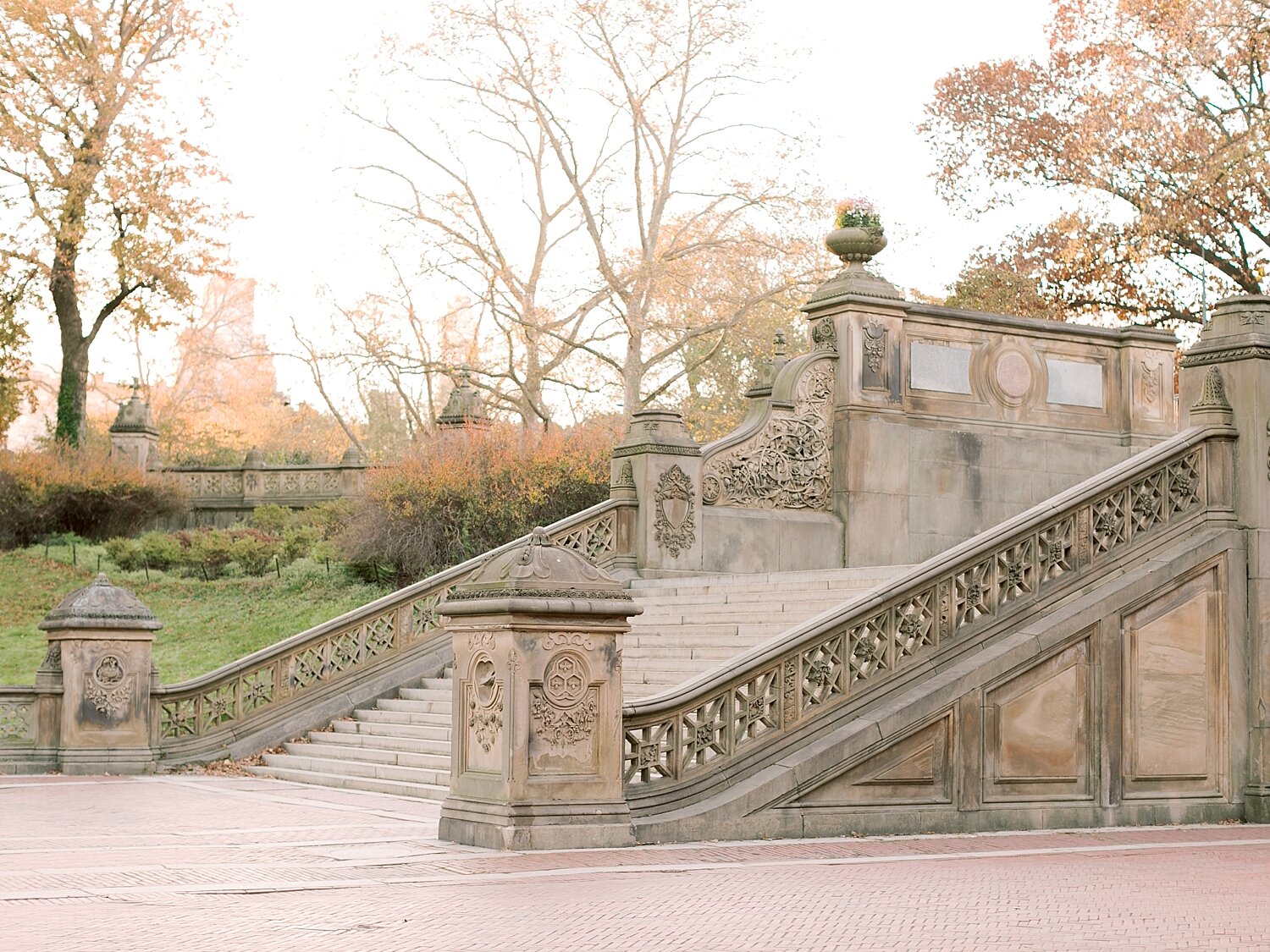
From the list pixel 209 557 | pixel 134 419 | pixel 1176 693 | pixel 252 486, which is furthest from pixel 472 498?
pixel 134 419

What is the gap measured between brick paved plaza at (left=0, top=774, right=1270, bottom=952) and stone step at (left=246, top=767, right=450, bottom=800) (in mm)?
1772

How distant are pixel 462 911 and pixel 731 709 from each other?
13.2 ft

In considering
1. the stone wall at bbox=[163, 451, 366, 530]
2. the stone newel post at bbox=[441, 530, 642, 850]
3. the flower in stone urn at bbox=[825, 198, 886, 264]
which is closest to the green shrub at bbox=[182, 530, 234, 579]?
the stone wall at bbox=[163, 451, 366, 530]

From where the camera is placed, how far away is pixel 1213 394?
1473 cm

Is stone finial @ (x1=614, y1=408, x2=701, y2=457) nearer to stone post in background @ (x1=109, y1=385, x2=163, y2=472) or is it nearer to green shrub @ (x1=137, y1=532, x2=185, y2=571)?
green shrub @ (x1=137, y1=532, x2=185, y2=571)

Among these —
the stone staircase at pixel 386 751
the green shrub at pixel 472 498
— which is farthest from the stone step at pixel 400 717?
the green shrub at pixel 472 498

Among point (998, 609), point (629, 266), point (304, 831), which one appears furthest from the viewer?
point (629, 266)

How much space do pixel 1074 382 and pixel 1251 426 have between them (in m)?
8.40

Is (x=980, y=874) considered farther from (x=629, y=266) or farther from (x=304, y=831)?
(x=629, y=266)

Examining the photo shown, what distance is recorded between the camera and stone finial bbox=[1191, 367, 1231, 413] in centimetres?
1469

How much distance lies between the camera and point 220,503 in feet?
136

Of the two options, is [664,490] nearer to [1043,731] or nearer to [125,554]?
[1043,731]

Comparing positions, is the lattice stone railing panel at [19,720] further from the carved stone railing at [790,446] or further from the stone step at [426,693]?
the carved stone railing at [790,446]

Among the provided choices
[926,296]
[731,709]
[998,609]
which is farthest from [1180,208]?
[731,709]
